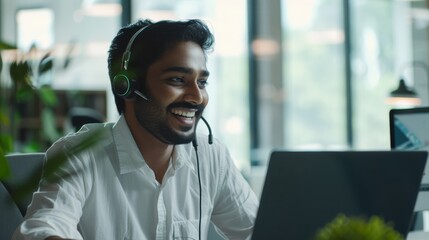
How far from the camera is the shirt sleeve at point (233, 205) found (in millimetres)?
1996

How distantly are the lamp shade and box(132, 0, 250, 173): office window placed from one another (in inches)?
139

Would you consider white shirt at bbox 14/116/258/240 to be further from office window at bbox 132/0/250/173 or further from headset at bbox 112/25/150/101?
office window at bbox 132/0/250/173

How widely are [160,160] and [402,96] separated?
2442 millimetres

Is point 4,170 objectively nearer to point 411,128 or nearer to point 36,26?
point 411,128

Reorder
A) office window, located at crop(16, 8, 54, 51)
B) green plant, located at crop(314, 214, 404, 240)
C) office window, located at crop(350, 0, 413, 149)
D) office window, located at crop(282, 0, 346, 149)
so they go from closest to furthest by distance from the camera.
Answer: green plant, located at crop(314, 214, 404, 240), office window, located at crop(16, 8, 54, 51), office window, located at crop(282, 0, 346, 149), office window, located at crop(350, 0, 413, 149)

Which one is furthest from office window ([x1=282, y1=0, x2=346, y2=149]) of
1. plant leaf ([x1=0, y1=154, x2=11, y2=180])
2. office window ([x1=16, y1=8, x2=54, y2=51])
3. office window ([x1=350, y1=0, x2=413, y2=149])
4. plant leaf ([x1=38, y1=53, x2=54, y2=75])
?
plant leaf ([x1=0, y1=154, x2=11, y2=180])

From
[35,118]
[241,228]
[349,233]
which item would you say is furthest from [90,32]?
[349,233]

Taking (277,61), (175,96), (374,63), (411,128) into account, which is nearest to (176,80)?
(175,96)

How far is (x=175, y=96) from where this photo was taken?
1.91 m

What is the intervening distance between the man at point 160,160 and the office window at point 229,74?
566cm

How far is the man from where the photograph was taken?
1801 millimetres

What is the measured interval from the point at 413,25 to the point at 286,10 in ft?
4.09

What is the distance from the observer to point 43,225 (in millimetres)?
1538

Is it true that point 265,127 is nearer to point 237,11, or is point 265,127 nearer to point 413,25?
point 237,11
